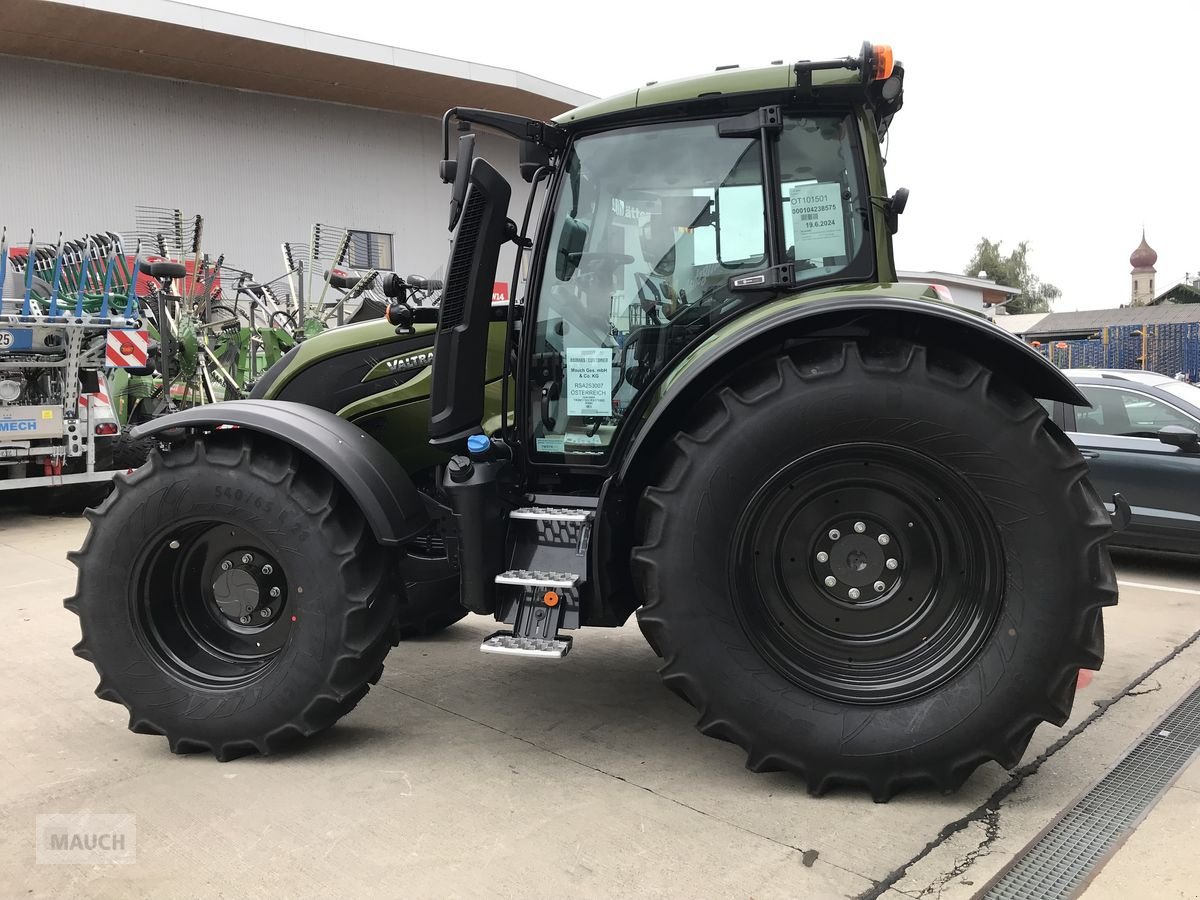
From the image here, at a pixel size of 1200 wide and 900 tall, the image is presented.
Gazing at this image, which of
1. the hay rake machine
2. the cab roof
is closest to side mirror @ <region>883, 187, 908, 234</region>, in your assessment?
the cab roof

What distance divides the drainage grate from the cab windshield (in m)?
1.85

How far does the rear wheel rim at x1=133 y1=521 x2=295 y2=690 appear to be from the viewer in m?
3.45

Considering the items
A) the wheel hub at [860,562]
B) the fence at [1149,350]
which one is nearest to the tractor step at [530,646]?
the wheel hub at [860,562]

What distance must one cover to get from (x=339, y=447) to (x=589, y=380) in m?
0.92

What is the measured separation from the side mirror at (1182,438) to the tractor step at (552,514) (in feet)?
16.7

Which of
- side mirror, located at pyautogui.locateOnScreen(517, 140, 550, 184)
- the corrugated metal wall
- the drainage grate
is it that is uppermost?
the corrugated metal wall

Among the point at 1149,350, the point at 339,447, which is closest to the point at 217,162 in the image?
the point at 339,447

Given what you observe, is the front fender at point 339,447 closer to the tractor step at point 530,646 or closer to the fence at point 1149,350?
the tractor step at point 530,646

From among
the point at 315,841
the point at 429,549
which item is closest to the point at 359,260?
the point at 429,549

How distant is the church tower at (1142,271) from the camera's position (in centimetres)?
7919

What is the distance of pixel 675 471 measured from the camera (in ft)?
9.96

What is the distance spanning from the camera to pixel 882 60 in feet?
9.91

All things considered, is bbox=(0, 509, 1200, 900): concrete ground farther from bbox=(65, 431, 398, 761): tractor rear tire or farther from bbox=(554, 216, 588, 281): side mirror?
bbox=(554, 216, 588, 281): side mirror

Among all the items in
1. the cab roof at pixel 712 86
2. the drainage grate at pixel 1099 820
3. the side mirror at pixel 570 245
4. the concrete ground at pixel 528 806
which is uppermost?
the cab roof at pixel 712 86
